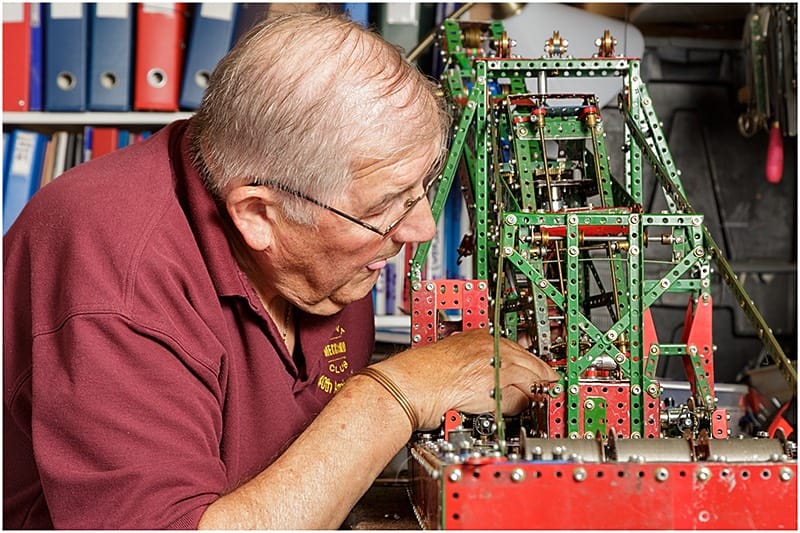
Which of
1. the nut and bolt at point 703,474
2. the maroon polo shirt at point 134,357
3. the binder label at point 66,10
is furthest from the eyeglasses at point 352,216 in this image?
the binder label at point 66,10

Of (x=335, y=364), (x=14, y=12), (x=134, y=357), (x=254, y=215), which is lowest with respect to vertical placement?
(x=335, y=364)

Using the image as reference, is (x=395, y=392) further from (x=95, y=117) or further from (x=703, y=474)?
(x=95, y=117)

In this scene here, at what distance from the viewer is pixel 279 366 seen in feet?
4.33

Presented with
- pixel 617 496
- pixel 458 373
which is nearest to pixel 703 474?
pixel 617 496

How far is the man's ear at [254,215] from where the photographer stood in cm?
121

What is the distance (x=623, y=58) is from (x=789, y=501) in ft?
2.72

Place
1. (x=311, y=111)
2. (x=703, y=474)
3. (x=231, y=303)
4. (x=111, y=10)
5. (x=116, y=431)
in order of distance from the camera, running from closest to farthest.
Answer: (x=703, y=474) → (x=116, y=431) → (x=311, y=111) → (x=231, y=303) → (x=111, y=10)

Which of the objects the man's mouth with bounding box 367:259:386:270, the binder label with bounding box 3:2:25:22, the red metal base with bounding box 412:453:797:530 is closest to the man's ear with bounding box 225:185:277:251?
the man's mouth with bounding box 367:259:386:270

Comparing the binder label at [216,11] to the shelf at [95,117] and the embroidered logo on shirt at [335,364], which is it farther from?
the embroidered logo on shirt at [335,364]

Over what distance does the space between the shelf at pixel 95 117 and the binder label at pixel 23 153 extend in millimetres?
47

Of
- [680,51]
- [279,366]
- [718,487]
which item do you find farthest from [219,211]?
[680,51]

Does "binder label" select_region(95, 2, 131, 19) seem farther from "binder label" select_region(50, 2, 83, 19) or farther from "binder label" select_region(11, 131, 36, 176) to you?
"binder label" select_region(11, 131, 36, 176)

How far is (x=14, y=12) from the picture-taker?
2.41 meters

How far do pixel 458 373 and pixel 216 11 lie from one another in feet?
5.08
